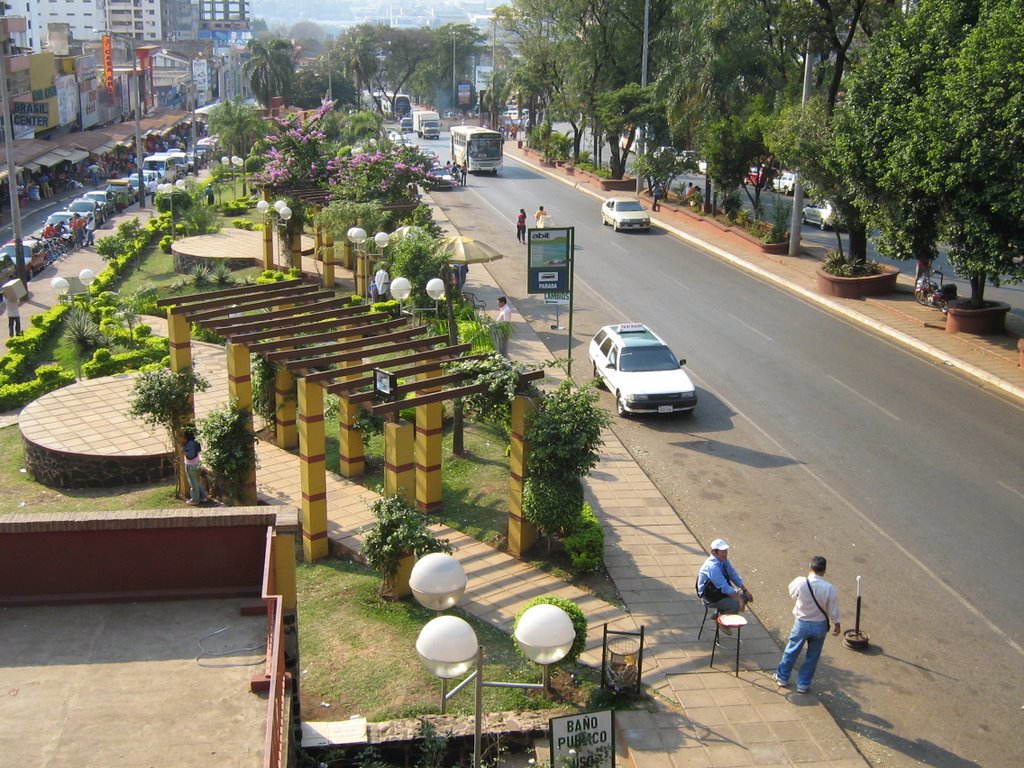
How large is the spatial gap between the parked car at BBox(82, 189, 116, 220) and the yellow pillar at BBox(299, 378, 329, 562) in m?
37.8

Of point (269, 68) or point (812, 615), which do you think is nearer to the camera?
point (812, 615)

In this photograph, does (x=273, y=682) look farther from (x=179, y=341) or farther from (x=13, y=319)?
→ (x=13, y=319)

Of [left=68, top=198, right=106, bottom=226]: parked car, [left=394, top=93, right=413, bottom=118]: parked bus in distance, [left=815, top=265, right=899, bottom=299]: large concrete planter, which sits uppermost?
[left=394, top=93, right=413, bottom=118]: parked bus in distance

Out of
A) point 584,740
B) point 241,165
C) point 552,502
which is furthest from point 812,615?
point 241,165

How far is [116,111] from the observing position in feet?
257

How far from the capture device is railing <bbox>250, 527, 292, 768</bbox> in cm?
698

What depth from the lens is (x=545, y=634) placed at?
9.04 m

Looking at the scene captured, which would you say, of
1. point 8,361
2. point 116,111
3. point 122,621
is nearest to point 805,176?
point 8,361

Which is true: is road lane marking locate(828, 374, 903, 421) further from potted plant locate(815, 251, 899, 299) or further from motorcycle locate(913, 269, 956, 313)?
potted plant locate(815, 251, 899, 299)

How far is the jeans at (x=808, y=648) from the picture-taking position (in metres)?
11.0

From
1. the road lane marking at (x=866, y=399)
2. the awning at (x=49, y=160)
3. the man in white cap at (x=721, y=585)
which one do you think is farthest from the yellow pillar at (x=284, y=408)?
the awning at (x=49, y=160)

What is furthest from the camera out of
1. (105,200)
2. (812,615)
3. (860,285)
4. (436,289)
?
(105,200)

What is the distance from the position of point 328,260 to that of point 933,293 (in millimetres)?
16064

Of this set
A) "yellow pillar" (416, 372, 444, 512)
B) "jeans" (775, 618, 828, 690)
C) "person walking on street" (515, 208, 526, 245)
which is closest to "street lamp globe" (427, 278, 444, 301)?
"yellow pillar" (416, 372, 444, 512)
